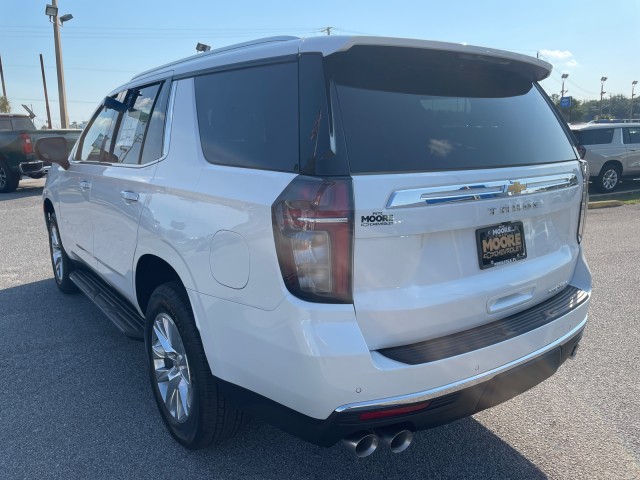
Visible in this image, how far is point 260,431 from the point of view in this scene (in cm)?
309

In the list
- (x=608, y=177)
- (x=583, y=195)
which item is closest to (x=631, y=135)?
(x=608, y=177)

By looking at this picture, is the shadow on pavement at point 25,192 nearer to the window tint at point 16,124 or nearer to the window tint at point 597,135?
the window tint at point 16,124

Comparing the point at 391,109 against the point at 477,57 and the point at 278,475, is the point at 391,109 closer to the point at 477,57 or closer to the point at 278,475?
the point at 477,57

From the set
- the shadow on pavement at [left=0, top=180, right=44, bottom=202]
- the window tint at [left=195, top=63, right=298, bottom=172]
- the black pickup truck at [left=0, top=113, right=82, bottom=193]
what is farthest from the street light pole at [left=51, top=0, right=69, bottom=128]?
the window tint at [left=195, top=63, right=298, bottom=172]

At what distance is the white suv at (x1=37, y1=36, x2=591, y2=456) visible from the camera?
2.05m

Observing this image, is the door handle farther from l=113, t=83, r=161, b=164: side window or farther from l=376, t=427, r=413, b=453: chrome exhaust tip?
l=376, t=427, r=413, b=453: chrome exhaust tip

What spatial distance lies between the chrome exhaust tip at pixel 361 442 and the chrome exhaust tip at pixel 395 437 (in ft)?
0.11

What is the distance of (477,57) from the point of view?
2.55 meters

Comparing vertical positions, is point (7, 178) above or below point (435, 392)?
above

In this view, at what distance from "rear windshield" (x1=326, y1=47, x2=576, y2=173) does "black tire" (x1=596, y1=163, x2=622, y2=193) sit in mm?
12710

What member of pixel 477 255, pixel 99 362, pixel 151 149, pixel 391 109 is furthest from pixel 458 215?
pixel 99 362

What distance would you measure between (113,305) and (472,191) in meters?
2.69

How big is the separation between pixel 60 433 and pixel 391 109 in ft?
8.16

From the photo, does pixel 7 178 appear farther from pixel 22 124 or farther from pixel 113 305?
pixel 113 305
